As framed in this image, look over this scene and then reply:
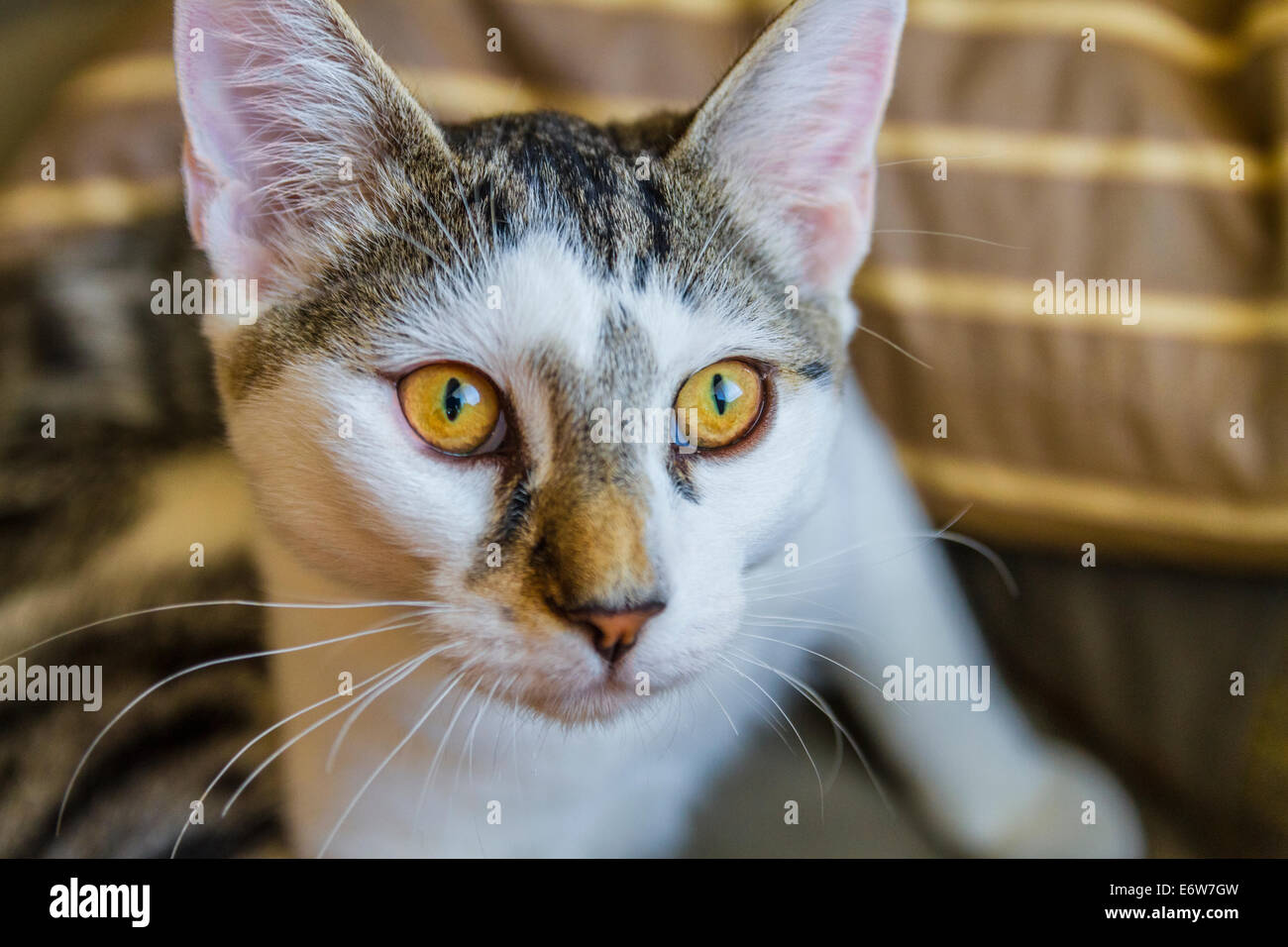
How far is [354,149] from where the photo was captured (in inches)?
27.7

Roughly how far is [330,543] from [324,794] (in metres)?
0.30

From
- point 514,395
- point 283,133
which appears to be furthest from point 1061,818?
point 283,133

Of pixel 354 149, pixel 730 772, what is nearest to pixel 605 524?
pixel 354 149

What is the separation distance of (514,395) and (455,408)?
50 mm

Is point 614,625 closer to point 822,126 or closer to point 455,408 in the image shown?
point 455,408

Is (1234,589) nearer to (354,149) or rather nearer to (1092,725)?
(1092,725)

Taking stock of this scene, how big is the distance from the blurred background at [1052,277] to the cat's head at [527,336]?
292 mm

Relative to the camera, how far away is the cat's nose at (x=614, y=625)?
0.59 metres

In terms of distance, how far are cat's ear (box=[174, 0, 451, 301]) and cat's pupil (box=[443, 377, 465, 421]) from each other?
16cm

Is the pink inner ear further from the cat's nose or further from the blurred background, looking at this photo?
the cat's nose

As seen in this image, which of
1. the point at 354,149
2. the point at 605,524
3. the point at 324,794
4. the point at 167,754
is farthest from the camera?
the point at 167,754

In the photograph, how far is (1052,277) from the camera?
0.99 meters

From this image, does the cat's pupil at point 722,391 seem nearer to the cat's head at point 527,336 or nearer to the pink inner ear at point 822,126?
the cat's head at point 527,336

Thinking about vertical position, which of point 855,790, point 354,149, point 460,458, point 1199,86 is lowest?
point 855,790
